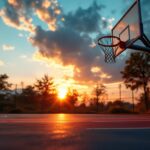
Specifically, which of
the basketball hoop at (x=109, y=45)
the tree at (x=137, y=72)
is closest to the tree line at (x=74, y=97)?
the tree at (x=137, y=72)

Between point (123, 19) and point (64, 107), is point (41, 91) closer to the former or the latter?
point (64, 107)

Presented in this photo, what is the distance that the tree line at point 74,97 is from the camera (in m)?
29.2

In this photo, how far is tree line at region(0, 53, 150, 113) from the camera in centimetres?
2917

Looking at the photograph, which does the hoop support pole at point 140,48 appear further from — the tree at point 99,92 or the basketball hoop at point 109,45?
the tree at point 99,92

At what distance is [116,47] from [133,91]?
18866 mm

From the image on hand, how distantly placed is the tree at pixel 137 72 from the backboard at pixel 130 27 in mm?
17833

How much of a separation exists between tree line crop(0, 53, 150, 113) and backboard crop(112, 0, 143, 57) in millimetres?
16843

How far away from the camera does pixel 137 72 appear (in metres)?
29.3

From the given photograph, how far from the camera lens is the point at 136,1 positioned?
10.2 metres

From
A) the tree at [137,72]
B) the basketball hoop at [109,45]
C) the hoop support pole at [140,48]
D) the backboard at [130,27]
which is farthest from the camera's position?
the tree at [137,72]

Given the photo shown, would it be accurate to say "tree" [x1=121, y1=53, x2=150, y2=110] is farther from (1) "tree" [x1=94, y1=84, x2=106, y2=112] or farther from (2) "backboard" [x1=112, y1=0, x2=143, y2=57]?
(2) "backboard" [x1=112, y1=0, x2=143, y2=57]

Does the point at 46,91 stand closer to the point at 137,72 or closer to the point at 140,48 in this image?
the point at 137,72

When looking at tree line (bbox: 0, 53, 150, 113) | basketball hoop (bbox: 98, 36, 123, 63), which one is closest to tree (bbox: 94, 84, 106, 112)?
tree line (bbox: 0, 53, 150, 113)

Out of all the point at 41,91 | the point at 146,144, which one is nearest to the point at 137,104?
the point at 41,91
